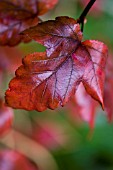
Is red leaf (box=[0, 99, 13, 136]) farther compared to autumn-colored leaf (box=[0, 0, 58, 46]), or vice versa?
red leaf (box=[0, 99, 13, 136])

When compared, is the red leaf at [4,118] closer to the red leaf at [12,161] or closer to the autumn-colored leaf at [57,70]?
the red leaf at [12,161]

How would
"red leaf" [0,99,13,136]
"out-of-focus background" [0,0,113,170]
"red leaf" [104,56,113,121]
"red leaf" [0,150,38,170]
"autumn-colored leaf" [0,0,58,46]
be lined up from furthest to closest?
"out-of-focus background" [0,0,113,170]
"red leaf" [0,150,38,170]
"red leaf" [0,99,13,136]
"red leaf" [104,56,113,121]
"autumn-colored leaf" [0,0,58,46]

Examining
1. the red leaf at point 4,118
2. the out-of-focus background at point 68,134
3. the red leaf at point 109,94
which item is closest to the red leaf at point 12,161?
the red leaf at point 4,118

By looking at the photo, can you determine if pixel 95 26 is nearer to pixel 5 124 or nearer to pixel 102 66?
pixel 5 124

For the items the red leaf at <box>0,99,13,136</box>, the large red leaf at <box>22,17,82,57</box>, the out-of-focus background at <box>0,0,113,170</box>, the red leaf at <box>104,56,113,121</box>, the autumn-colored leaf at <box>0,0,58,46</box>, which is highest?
the autumn-colored leaf at <box>0,0,58,46</box>

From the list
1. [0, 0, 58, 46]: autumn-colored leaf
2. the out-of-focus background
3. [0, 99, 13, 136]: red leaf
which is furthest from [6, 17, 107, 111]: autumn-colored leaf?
the out-of-focus background

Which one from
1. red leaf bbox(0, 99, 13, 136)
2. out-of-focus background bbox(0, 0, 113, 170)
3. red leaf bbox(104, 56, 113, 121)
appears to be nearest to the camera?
red leaf bbox(104, 56, 113, 121)

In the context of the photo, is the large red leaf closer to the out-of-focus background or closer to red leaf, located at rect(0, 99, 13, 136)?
red leaf, located at rect(0, 99, 13, 136)
